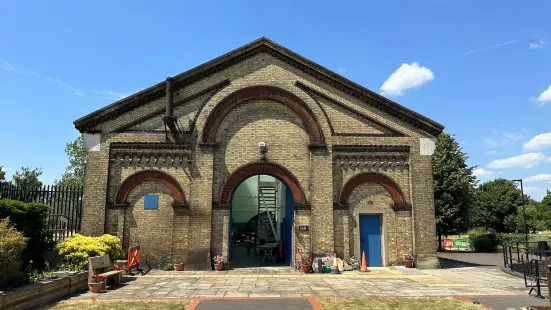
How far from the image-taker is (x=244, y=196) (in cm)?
2941

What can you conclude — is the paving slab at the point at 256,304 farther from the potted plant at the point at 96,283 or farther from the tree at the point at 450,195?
the tree at the point at 450,195

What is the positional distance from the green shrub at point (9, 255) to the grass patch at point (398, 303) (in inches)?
287

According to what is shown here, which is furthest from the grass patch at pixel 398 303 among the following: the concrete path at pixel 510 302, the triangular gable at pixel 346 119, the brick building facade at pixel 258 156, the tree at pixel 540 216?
the tree at pixel 540 216

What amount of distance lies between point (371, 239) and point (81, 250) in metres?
11.3

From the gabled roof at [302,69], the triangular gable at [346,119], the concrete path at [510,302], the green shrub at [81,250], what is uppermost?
the gabled roof at [302,69]

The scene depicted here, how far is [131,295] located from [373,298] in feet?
21.7

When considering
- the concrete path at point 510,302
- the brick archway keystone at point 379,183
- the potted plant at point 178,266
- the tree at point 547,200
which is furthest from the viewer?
the tree at point 547,200

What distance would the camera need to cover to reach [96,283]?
36.1ft

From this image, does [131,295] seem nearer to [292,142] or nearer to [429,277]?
[292,142]

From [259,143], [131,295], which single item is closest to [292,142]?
[259,143]

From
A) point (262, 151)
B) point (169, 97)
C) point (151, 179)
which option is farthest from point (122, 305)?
point (169, 97)

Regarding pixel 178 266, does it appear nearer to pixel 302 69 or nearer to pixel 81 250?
pixel 81 250

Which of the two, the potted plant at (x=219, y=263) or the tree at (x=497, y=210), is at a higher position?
the tree at (x=497, y=210)

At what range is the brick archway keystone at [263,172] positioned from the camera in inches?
640
